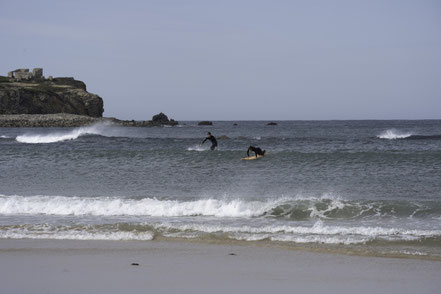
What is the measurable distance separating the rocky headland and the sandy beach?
76.5 metres

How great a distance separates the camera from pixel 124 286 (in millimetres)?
6078

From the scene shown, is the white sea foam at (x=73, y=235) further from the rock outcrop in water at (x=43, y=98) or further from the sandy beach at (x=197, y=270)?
the rock outcrop in water at (x=43, y=98)

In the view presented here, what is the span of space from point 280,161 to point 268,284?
15.4 metres

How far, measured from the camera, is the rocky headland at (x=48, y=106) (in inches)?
3206

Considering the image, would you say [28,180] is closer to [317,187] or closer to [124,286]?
[317,187]

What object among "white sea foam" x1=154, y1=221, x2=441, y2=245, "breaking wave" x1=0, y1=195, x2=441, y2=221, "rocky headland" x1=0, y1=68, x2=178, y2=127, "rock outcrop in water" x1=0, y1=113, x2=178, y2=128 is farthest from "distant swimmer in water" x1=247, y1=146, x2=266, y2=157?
"rocky headland" x1=0, y1=68, x2=178, y2=127

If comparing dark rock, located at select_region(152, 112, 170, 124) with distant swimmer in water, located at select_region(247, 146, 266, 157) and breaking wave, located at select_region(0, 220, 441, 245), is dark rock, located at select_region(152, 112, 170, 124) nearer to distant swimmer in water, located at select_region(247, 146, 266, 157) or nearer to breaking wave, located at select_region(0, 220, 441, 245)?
distant swimmer in water, located at select_region(247, 146, 266, 157)

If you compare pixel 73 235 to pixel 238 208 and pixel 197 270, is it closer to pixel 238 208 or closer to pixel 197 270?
pixel 197 270

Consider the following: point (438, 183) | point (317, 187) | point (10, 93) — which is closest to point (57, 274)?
point (317, 187)

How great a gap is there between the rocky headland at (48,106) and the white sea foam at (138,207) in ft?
235

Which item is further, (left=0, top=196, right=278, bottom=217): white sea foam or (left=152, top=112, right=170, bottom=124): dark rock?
(left=152, top=112, right=170, bottom=124): dark rock

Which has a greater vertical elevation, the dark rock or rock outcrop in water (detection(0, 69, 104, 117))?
rock outcrop in water (detection(0, 69, 104, 117))

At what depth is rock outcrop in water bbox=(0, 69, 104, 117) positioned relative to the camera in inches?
3620

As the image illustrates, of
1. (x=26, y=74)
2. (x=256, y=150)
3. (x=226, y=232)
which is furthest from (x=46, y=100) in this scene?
(x=226, y=232)
